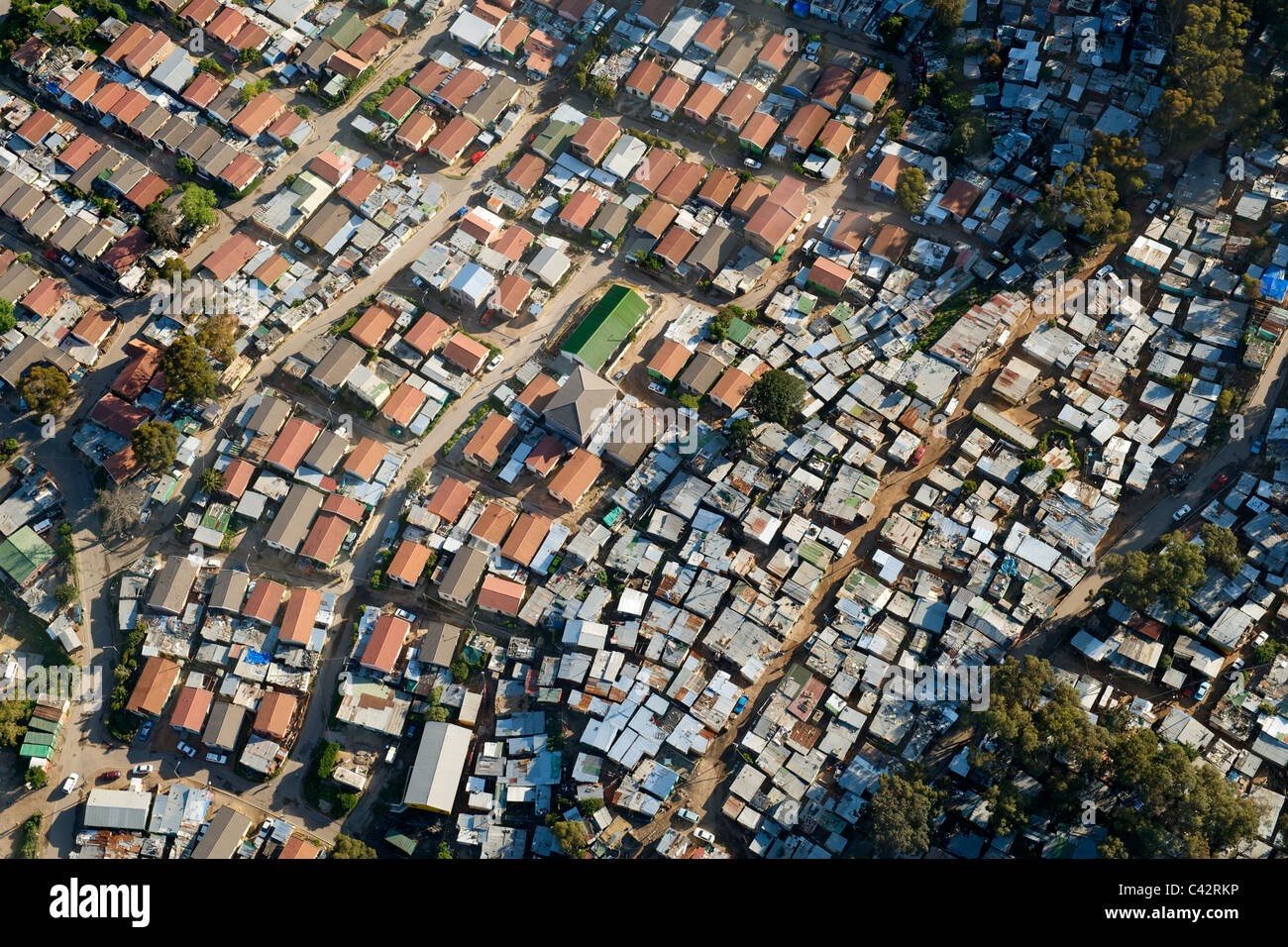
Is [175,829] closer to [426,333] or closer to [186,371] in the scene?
[186,371]

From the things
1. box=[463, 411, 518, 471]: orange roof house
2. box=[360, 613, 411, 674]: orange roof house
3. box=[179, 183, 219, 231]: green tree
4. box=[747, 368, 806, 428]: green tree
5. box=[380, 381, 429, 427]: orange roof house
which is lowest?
box=[360, 613, 411, 674]: orange roof house

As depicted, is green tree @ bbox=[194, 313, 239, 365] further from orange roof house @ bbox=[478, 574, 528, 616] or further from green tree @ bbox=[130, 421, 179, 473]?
orange roof house @ bbox=[478, 574, 528, 616]

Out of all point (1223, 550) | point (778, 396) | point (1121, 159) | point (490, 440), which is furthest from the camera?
point (1121, 159)

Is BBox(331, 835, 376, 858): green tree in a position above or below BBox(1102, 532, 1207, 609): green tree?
below

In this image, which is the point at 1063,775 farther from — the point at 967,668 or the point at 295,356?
the point at 295,356

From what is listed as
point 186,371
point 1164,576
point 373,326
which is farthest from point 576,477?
point 1164,576

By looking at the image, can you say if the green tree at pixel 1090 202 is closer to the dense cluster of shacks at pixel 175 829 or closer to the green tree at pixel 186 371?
the green tree at pixel 186 371

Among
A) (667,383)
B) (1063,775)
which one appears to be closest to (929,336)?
(667,383)

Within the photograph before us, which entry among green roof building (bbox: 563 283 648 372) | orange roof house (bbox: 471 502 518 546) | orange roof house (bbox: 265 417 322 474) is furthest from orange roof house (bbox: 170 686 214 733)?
green roof building (bbox: 563 283 648 372)
